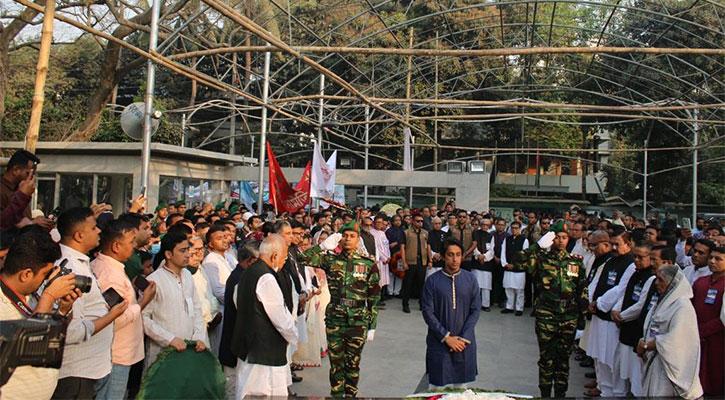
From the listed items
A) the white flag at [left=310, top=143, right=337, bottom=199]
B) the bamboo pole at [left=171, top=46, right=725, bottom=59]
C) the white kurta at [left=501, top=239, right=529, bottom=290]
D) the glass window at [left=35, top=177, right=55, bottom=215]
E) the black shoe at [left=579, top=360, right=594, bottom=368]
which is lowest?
the black shoe at [left=579, top=360, right=594, bottom=368]

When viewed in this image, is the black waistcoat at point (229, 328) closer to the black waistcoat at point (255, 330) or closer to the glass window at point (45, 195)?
the black waistcoat at point (255, 330)

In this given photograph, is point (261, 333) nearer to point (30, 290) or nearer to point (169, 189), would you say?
point (30, 290)

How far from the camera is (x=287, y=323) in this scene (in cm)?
446

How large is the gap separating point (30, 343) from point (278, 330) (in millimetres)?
2169

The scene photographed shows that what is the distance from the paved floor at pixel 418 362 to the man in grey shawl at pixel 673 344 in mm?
1879

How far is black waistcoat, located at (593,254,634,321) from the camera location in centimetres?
602

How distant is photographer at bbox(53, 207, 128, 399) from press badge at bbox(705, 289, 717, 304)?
457cm

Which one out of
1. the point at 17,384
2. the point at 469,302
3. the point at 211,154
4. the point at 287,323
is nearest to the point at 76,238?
the point at 17,384

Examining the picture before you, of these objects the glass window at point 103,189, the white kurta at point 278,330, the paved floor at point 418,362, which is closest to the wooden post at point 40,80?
the white kurta at point 278,330

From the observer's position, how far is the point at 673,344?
14.9 ft

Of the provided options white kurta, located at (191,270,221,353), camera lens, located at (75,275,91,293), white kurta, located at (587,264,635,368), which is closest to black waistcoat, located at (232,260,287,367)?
white kurta, located at (191,270,221,353)

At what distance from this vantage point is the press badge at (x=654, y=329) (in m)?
4.71

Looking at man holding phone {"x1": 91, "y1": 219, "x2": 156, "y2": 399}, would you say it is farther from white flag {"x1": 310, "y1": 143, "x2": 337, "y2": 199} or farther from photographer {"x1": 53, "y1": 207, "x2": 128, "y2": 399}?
white flag {"x1": 310, "y1": 143, "x2": 337, "y2": 199}

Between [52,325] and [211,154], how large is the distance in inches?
519
